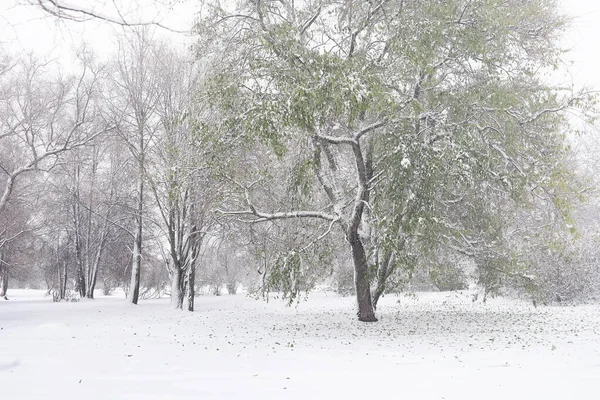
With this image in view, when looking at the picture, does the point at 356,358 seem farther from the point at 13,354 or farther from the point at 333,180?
the point at 333,180

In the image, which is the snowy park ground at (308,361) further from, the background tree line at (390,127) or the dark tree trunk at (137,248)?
the dark tree trunk at (137,248)

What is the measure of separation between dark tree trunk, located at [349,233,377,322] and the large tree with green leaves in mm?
32

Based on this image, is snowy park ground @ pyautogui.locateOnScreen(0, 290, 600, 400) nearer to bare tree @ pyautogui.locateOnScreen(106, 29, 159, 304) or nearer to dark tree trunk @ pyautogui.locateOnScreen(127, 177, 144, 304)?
dark tree trunk @ pyautogui.locateOnScreen(127, 177, 144, 304)

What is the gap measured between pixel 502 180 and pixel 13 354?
30.1 feet

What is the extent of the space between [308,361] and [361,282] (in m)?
5.10

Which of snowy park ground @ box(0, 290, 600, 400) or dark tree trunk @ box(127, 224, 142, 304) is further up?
dark tree trunk @ box(127, 224, 142, 304)

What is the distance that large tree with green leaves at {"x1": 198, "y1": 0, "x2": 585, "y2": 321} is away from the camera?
8227 mm

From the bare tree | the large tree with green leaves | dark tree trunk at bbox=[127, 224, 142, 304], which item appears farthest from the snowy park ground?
the bare tree

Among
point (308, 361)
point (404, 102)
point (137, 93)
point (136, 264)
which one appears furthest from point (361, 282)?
point (137, 93)

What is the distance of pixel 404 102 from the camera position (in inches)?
356

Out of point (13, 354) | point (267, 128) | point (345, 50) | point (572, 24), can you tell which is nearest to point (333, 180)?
point (345, 50)

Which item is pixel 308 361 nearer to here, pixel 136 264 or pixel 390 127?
pixel 390 127

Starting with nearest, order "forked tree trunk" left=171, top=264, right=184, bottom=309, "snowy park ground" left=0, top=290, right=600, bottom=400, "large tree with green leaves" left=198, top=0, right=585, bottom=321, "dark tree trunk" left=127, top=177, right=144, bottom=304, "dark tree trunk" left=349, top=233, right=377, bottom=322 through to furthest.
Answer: "snowy park ground" left=0, top=290, right=600, bottom=400 → "large tree with green leaves" left=198, top=0, right=585, bottom=321 → "dark tree trunk" left=349, top=233, right=377, bottom=322 → "forked tree trunk" left=171, top=264, right=184, bottom=309 → "dark tree trunk" left=127, top=177, right=144, bottom=304

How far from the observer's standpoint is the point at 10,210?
22.1 metres
